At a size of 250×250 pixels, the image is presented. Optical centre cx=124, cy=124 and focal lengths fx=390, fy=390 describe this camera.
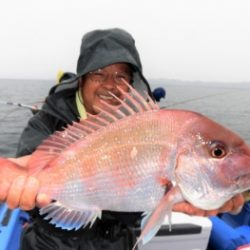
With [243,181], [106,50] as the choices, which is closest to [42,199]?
[243,181]

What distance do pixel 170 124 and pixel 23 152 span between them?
5.69 ft

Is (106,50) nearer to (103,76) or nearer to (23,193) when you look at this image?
(103,76)

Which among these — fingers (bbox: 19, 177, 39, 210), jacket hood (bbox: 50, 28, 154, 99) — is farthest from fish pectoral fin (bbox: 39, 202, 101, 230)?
jacket hood (bbox: 50, 28, 154, 99)

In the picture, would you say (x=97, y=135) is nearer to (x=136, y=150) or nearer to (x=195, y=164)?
(x=136, y=150)

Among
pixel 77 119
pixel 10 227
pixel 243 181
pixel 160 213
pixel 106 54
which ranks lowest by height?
pixel 10 227

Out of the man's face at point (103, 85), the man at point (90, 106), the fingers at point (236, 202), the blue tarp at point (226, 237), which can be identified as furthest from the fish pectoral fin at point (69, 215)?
the blue tarp at point (226, 237)

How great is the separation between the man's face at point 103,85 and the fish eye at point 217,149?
5.62 feet

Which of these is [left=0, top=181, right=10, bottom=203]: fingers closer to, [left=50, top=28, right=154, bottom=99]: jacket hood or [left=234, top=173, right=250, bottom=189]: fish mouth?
[left=234, top=173, right=250, bottom=189]: fish mouth

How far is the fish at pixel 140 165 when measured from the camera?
8.11 feet

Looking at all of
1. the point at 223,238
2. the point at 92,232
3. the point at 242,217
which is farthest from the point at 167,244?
the point at 242,217

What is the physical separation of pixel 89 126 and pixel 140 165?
47cm

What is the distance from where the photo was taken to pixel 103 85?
4113mm

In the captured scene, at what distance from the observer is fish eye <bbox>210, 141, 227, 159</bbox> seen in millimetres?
2533

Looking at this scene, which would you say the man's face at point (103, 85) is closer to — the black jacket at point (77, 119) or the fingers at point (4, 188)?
the black jacket at point (77, 119)
